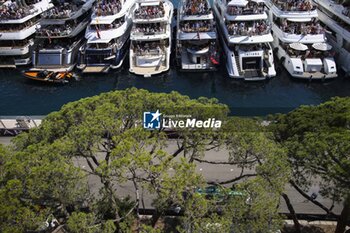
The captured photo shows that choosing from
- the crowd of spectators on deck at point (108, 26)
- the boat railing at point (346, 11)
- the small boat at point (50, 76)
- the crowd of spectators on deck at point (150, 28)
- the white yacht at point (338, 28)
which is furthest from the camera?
the crowd of spectators on deck at point (108, 26)

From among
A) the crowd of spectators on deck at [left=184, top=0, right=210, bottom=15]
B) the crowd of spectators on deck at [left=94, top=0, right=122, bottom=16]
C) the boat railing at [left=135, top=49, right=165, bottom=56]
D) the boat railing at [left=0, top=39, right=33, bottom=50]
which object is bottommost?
the boat railing at [left=135, top=49, right=165, bottom=56]

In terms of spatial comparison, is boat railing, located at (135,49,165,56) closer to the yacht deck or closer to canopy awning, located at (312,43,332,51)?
the yacht deck

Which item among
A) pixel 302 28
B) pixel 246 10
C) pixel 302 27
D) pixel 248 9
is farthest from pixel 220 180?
pixel 248 9

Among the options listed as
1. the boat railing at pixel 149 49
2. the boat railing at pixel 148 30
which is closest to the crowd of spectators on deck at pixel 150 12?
the boat railing at pixel 148 30

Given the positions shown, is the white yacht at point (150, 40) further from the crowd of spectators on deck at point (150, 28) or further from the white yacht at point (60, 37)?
the white yacht at point (60, 37)

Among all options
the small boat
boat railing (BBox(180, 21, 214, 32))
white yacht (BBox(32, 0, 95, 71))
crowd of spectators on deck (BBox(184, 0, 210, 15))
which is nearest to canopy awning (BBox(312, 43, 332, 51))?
boat railing (BBox(180, 21, 214, 32))

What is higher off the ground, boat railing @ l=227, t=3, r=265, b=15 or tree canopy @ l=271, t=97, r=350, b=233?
tree canopy @ l=271, t=97, r=350, b=233

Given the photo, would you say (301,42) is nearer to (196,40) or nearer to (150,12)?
(196,40)

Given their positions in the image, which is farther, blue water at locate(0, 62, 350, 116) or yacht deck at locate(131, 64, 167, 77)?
yacht deck at locate(131, 64, 167, 77)
